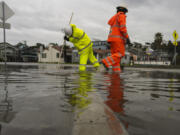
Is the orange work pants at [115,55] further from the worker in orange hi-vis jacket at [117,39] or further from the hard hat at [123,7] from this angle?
the hard hat at [123,7]

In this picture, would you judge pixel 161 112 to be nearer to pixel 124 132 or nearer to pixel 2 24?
pixel 124 132

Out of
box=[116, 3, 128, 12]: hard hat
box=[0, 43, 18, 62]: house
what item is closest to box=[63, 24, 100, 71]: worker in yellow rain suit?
box=[116, 3, 128, 12]: hard hat

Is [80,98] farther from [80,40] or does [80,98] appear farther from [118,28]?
[80,40]

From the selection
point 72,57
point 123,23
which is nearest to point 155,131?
point 123,23

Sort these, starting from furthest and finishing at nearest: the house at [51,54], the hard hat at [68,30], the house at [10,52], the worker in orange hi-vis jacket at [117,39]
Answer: the house at [10,52] → the house at [51,54] → the hard hat at [68,30] → the worker in orange hi-vis jacket at [117,39]

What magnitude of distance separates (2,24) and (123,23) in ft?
17.7

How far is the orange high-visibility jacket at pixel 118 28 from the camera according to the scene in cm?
535

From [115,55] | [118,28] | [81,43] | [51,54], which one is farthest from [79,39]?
[51,54]

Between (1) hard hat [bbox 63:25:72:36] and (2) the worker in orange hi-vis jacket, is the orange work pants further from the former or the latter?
(1) hard hat [bbox 63:25:72:36]

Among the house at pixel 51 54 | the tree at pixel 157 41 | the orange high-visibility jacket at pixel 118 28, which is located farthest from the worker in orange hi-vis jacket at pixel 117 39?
the tree at pixel 157 41

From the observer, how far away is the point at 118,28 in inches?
221

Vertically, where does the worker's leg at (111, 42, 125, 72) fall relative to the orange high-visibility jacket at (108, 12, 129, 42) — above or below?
below

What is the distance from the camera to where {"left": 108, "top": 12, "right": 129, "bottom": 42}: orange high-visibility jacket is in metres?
5.35

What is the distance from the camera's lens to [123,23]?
17.5 ft
